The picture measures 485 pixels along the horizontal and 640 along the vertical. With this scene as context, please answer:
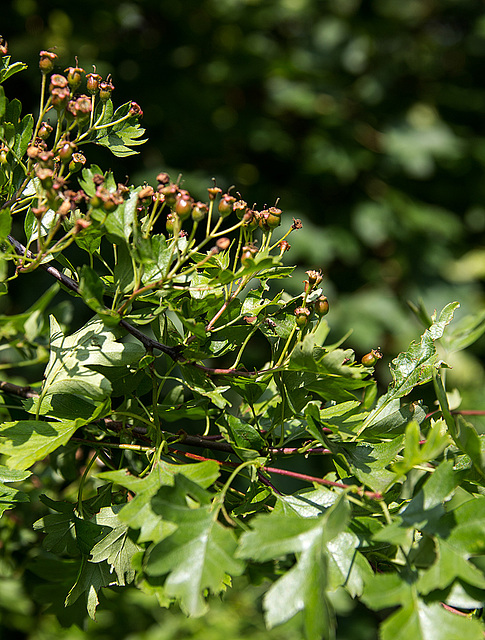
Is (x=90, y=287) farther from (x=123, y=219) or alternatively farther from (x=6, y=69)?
(x=6, y=69)

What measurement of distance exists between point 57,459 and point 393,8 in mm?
1912

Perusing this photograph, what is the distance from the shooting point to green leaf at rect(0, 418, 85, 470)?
28cm

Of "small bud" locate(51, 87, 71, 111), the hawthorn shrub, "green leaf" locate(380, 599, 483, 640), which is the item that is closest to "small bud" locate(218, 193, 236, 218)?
the hawthorn shrub

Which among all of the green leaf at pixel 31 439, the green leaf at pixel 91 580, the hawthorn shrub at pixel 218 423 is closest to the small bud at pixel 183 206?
the hawthorn shrub at pixel 218 423

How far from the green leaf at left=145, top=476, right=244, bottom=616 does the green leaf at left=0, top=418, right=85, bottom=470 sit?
0.06 m

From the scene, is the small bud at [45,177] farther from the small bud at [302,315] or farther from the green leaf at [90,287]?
the small bud at [302,315]

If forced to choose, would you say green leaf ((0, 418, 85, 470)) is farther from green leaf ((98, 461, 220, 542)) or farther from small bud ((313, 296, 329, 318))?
small bud ((313, 296, 329, 318))

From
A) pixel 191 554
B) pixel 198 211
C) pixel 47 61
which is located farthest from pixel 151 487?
pixel 47 61

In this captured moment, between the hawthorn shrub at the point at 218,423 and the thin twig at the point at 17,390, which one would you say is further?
the thin twig at the point at 17,390

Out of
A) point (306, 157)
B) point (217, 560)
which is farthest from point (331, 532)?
point (306, 157)

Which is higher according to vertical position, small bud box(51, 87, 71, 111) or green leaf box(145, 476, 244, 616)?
small bud box(51, 87, 71, 111)

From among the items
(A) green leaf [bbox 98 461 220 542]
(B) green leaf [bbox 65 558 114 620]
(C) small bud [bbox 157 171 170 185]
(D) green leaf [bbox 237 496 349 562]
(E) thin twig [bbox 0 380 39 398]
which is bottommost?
(B) green leaf [bbox 65 558 114 620]

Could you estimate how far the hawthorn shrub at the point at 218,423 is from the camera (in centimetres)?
25

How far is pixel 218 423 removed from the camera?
1.15ft
